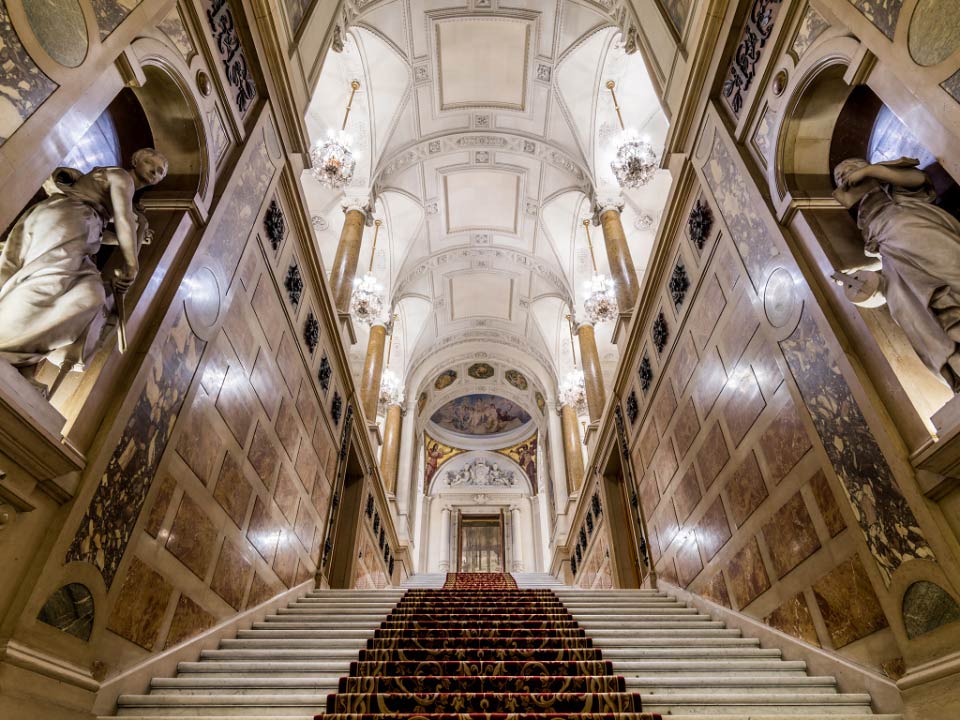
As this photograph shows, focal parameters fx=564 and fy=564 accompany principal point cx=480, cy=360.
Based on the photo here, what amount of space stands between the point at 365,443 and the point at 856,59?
8022mm

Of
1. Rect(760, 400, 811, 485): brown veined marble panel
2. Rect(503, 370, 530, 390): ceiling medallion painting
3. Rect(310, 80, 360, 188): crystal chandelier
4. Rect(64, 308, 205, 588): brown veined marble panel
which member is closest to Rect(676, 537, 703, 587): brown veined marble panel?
Rect(760, 400, 811, 485): brown veined marble panel

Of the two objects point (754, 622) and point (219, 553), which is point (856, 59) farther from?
point (219, 553)

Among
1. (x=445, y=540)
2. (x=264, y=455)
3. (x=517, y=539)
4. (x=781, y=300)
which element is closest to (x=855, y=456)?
(x=781, y=300)

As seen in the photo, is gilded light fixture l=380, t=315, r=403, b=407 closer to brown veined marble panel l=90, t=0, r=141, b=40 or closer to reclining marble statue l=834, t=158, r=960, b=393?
brown veined marble panel l=90, t=0, r=141, b=40

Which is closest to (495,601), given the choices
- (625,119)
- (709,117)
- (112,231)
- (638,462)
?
(638,462)

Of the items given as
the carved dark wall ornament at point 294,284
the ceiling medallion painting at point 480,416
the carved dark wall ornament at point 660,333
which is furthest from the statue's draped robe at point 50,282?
the ceiling medallion painting at point 480,416

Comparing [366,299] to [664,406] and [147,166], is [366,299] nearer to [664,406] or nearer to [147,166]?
[664,406]

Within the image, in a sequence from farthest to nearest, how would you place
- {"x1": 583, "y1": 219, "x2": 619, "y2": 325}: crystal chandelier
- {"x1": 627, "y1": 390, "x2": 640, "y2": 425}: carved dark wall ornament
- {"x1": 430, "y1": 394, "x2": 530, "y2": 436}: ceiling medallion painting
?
{"x1": 430, "y1": 394, "x2": 530, "y2": 436}: ceiling medallion painting, {"x1": 583, "y1": 219, "x2": 619, "y2": 325}: crystal chandelier, {"x1": 627, "y1": 390, "x2": 640, "y2": 425}: carved dark wall ornament

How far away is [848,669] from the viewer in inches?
119

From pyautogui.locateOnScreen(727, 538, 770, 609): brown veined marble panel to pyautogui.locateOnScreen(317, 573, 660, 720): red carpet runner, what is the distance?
4.31ft

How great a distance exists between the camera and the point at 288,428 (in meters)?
5.72

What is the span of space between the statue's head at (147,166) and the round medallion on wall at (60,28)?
57cm

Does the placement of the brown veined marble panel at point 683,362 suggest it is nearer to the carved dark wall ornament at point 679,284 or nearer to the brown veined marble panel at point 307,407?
the carved dark wall ornament at point 679,284

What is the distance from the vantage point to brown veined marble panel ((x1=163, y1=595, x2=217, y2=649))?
355 centimetres
